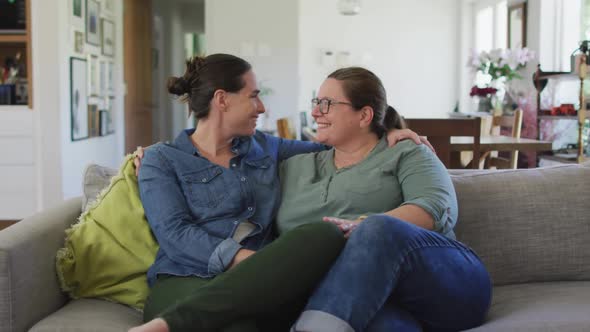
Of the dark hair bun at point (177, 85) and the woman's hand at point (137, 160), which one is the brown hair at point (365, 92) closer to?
the dark hair bun at point (177, 85)

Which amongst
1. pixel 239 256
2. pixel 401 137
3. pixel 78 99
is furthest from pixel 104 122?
pixel 239 256

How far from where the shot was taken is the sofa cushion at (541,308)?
187cm

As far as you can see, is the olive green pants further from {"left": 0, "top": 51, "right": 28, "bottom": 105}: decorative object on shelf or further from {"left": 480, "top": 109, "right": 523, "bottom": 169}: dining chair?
{"left": 0, "top": 51, "right": 28, "bottom": 105}: decorative object on shelf

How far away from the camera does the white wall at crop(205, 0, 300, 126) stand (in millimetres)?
7816

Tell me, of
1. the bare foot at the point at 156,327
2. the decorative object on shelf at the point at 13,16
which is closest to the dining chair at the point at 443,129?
the bare foot at the point at 156,327

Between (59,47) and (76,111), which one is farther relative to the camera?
(76,111)

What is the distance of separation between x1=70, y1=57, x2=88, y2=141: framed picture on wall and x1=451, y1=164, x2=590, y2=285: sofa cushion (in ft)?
13.4

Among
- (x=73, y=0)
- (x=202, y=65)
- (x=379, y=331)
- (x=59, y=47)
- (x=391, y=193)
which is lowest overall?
(x=379, y=331)

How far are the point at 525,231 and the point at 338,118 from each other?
2.27 ft

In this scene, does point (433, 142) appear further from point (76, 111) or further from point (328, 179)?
point (76, 111)

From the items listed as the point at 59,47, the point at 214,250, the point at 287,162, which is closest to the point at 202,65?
the point at 287,162

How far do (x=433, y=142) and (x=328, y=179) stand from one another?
1.98m

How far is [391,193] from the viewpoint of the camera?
217cm

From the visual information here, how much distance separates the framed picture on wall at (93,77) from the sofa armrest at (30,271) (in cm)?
414
